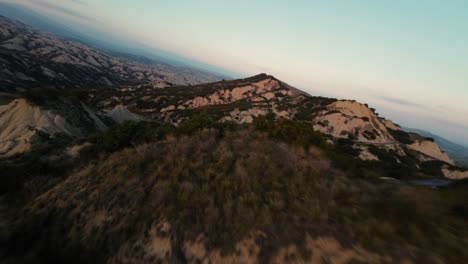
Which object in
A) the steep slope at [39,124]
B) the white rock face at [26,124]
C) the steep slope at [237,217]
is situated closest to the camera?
the steep slope at [237,217]

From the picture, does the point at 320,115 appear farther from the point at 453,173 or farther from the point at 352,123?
the point at 453,173

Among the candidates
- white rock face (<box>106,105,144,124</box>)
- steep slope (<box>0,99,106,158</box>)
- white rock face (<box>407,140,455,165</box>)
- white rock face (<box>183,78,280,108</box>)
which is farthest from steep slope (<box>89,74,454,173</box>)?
steep slope (<box>0,99,106,158</box>)

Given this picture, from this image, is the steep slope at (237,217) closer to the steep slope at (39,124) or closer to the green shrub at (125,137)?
the green shrub at (125,137)

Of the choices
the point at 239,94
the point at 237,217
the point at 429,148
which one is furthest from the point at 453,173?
the point at 239,94

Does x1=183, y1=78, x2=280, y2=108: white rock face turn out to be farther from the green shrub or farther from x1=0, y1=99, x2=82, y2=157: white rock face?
the green shrub

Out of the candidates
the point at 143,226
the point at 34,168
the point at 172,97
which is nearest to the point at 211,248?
the point at 143,226

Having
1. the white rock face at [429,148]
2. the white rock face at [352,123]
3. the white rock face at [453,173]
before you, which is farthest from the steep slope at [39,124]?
the white rock face at [429,148]

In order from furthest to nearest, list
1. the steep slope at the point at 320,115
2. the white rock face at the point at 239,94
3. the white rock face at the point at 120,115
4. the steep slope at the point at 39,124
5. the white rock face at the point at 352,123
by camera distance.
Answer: the white rock face at the point at 239,94
the white rock face at the point at 352,123
the steep slope at the point at 320,115
the white rock face at the point at 120,115
the steep slope at the point at 39,124
